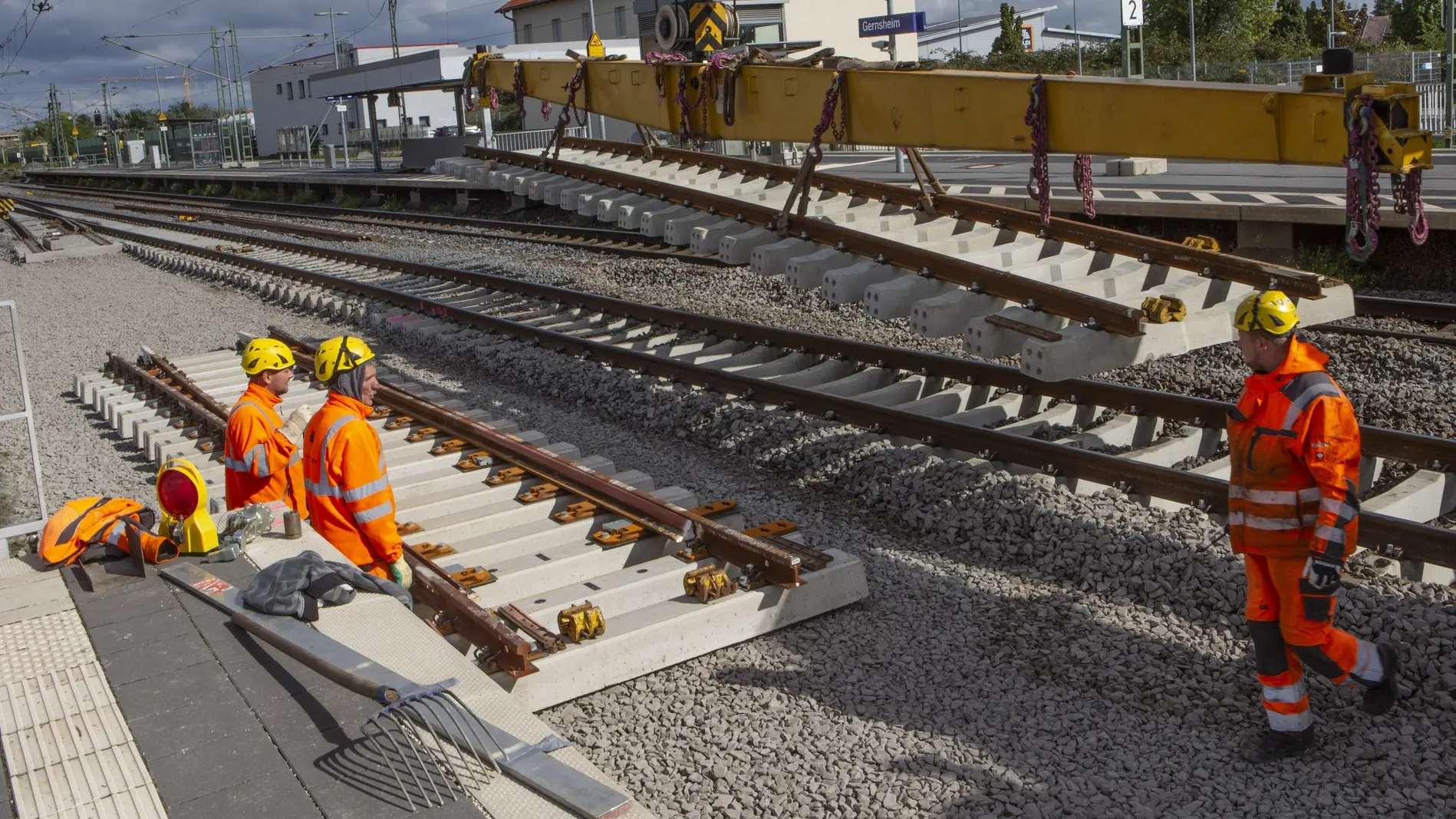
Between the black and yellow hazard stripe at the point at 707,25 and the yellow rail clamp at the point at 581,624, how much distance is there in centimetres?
636

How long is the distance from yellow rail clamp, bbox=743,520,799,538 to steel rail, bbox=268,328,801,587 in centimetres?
16

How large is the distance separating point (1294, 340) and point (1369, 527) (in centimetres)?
174

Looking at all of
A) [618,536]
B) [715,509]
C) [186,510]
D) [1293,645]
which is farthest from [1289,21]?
[186,510]

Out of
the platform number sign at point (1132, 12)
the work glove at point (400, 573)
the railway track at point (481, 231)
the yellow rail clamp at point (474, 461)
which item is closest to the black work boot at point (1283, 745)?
the work glove at point (400, 573)

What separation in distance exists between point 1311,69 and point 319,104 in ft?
204

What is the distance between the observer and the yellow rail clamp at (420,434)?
29.4 feet

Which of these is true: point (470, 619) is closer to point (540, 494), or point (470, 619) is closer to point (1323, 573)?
point (540, 494)

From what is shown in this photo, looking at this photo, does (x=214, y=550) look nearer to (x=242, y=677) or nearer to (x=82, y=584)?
(x=82, y=584)

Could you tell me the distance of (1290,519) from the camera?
4566 millimetres

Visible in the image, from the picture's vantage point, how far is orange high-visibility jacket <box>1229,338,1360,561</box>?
172 inches

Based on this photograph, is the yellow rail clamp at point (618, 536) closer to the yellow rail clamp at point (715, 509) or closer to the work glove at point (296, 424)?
the yellow rail clamp at point (715, 509)

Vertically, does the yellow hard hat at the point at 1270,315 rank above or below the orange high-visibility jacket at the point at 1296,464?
above

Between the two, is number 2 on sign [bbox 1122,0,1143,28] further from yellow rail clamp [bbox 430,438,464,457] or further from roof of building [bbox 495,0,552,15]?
roof of building [bbox 495,0,552,15]

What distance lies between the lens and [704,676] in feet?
18.3
